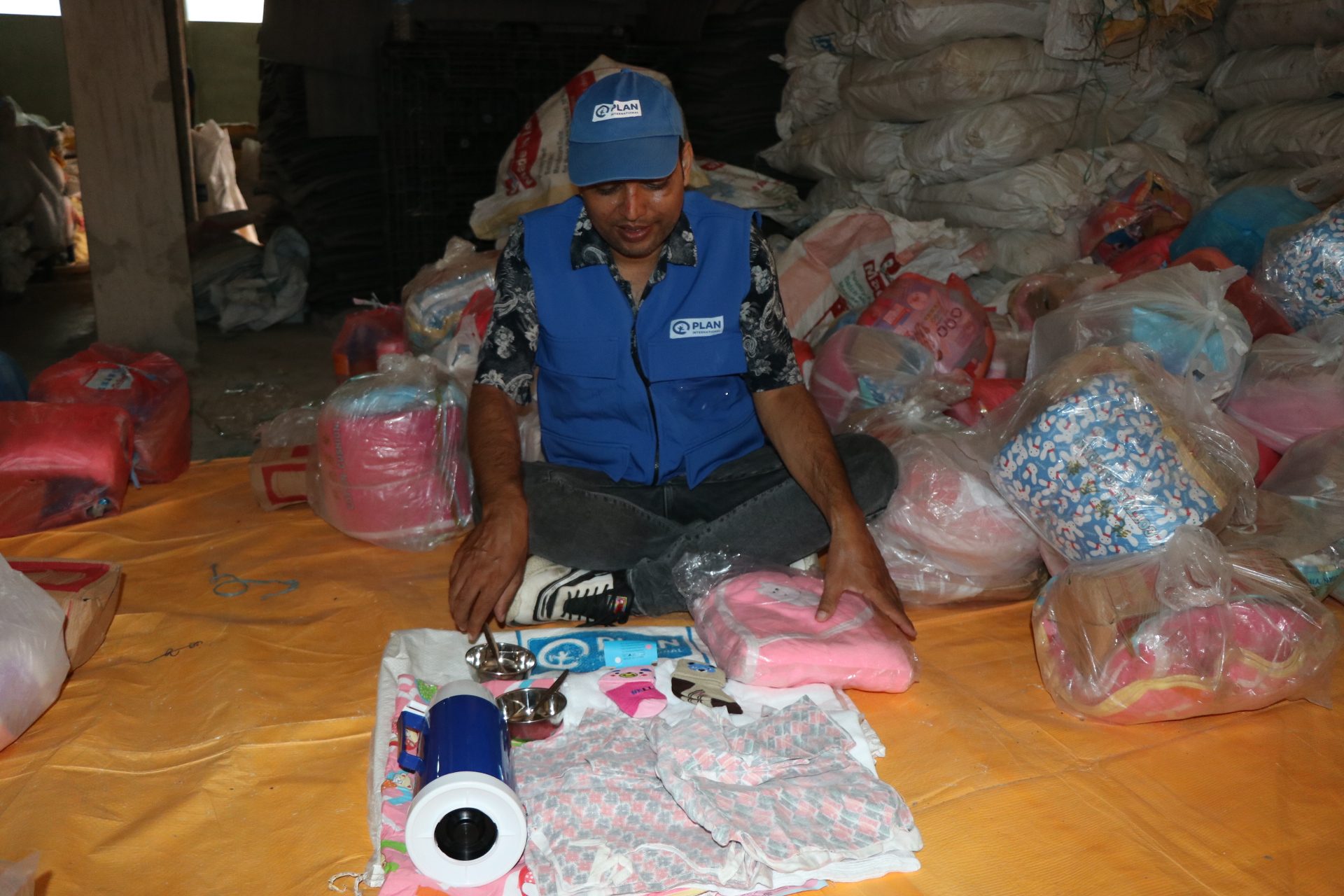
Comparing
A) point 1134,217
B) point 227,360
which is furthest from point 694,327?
point 227,360

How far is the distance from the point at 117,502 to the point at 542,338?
4.03 ft

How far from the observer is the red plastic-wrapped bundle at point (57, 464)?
242cm

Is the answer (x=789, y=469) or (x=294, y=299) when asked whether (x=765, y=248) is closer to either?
(x=789, y=469)

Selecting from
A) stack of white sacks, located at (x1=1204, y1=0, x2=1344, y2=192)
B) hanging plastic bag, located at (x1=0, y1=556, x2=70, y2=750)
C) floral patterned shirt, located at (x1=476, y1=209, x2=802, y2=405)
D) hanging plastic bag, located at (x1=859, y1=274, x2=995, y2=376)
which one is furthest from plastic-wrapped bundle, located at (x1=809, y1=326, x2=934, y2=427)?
hanging plastic bag, located at (x1=0, y1=556, x2=70, y2=750)

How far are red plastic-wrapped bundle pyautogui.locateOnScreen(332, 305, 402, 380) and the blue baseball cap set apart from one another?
1.63m

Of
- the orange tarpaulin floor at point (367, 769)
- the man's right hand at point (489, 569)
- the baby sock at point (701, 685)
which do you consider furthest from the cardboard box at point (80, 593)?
the baby sock at point (701, 685)

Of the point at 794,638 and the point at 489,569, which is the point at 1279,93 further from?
the point at 489,569

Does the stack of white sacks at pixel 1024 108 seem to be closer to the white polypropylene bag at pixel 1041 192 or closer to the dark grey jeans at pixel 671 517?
the white polypropylene bag at pixel 1041 192

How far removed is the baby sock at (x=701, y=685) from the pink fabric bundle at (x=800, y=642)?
3cm

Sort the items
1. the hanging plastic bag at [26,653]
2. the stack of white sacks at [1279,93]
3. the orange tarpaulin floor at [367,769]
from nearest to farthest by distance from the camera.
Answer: the orange tarpaulin floor at [367,769]
the hanging plastic bag at [26,653]
the stack of white sacks at [1279,93]

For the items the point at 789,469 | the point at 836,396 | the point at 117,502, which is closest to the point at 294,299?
the point at 117,502

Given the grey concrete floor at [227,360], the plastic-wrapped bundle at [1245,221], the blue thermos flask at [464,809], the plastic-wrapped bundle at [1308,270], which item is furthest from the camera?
the grey concrete floor at [227,360]

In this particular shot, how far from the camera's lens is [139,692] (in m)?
1.82

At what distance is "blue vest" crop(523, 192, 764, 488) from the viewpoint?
2086mm
